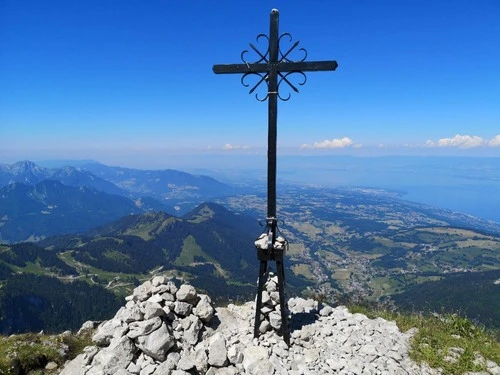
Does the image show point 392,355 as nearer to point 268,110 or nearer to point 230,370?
point 230,370

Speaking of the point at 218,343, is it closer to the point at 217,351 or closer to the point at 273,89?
the point at 217,351

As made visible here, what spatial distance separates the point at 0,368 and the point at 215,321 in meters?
6.37

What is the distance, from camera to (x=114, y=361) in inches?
356

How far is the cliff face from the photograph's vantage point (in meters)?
9.10

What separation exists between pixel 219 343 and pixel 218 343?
0.03 meters

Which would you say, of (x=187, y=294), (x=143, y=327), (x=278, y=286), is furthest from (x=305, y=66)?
(x=143, y=327)

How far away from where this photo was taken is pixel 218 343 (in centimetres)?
971

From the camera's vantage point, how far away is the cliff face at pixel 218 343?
9.10 m

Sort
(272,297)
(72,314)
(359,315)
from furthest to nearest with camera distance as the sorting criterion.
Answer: (72,314)
(359,315)
(272,297)

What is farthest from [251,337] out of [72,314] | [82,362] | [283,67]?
[72,314]

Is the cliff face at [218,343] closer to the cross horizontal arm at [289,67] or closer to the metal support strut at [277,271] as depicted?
the metal support strut at [277,271]

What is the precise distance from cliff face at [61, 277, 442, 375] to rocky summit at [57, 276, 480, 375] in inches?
0.9

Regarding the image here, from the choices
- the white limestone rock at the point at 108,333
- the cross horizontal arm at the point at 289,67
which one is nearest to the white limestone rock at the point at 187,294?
the white limestone rock at the point at 108,333

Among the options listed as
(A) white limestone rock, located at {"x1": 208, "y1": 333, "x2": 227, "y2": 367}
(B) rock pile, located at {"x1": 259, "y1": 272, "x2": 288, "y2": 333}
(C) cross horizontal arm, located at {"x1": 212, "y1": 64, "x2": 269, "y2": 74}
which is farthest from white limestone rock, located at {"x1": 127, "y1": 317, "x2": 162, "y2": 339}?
(C) cross horizontal arm, located at {"x1": 212, "y1": 64, "x2": 269, "y2": 74}
